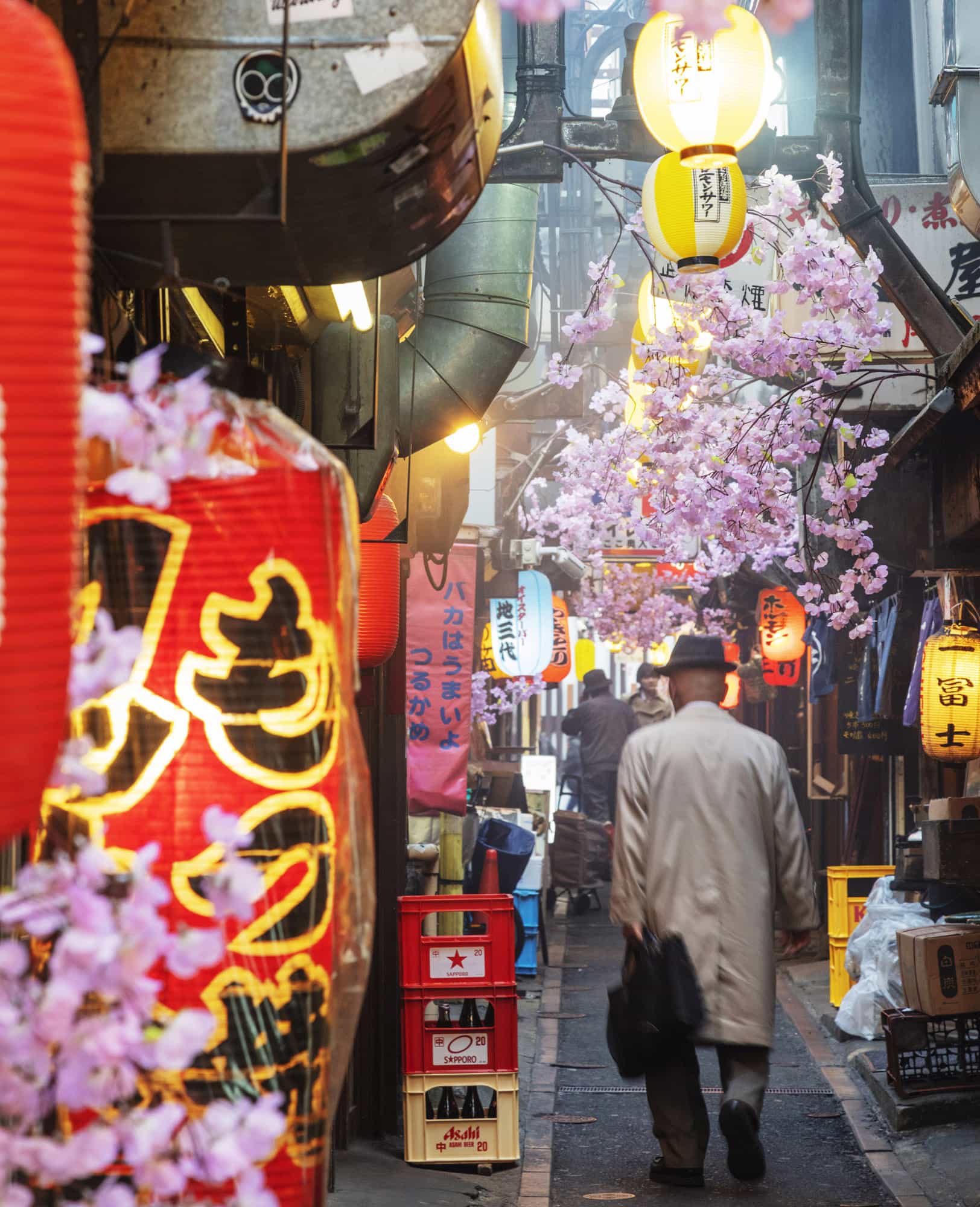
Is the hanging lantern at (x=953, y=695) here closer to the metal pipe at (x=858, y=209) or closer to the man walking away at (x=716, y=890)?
the metal pipe at (x=858, y=209)

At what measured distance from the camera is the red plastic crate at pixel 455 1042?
8.75 m

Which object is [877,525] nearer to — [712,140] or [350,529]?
[712,140]

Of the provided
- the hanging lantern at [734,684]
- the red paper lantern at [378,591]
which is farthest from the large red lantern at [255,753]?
the hanging lantern at [734,684]

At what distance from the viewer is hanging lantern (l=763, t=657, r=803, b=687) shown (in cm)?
2311

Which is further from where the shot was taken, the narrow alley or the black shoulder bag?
the narrow alley

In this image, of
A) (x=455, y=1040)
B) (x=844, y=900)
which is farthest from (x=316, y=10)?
(x=844, y=900)

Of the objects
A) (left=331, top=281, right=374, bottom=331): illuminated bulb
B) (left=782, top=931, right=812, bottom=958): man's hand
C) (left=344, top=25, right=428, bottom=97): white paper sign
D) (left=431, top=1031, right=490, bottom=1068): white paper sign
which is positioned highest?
(left=331, top=281, right=374, bottom=331): illuminated bulb

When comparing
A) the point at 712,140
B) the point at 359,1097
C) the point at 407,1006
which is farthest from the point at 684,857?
the point at 712,140

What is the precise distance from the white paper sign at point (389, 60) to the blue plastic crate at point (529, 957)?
44.4ft

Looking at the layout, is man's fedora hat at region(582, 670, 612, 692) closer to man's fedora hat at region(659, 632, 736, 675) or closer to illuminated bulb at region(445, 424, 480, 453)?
illuminated bulb at region(445, 424, 480, 453)

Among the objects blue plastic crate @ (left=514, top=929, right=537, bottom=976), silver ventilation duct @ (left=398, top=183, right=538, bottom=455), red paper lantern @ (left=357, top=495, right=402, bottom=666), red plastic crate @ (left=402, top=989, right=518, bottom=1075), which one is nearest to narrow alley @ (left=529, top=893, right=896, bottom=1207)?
red plastic crate @ (left=402, top=989, right=518, bottom=1075)

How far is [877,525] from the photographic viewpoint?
49.1 ft

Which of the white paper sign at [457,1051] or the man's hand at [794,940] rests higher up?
the man's hand at [794,940]

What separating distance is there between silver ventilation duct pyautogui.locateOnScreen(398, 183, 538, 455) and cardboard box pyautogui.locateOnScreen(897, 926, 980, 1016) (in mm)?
4860
